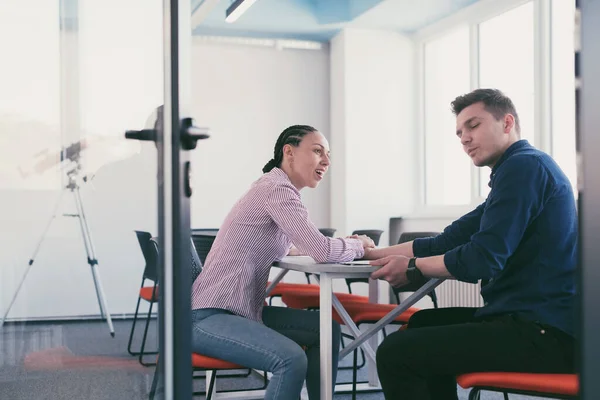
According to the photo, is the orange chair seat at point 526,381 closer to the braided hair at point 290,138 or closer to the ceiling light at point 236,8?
the braided hair at point 290,138

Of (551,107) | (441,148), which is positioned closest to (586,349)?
(551,107)

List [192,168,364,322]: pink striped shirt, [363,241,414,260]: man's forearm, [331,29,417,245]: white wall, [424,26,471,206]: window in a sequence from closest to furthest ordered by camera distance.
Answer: [192,168,364,322]: pink striped shirt → [363,241,414,260]: man's forearm → [424,26,471,206]: window → [331,29,417,245]: white wall

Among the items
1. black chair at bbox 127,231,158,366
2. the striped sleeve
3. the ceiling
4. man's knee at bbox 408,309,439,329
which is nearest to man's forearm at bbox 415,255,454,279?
man's knee at bbox 408,309,439,329

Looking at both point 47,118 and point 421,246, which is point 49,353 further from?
point 421,246

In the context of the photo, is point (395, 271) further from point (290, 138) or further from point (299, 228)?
point (290, 138)

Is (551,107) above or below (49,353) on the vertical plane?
above

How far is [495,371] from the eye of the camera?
6.97 ft

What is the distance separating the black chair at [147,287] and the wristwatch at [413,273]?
3.19 ft

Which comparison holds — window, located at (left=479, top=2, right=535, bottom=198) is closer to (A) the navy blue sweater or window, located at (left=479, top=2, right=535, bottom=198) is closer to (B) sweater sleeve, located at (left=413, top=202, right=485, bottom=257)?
(B) sweater sleeve, located at (left=413, top=202, right=485, bottom=257)

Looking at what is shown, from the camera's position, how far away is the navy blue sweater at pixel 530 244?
2.15m

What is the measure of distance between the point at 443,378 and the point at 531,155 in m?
0.76

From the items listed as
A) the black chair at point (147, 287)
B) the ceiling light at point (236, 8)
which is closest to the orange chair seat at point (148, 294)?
the black chair at point (147, 287)

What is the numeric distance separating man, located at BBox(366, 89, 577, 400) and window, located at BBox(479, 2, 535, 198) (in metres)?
3.39

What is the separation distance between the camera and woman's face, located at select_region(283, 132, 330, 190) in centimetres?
297
